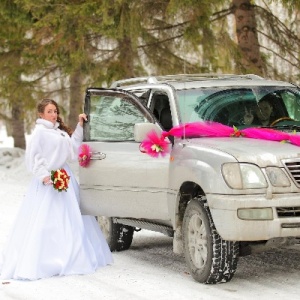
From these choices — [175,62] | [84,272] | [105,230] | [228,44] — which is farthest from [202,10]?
[84,272]

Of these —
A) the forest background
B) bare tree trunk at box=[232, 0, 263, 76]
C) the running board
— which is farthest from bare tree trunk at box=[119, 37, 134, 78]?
the running board

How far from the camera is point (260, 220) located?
6590 millimetres

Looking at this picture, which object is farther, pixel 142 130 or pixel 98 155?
pixel 98 155

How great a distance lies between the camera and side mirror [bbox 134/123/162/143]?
24.6 feet

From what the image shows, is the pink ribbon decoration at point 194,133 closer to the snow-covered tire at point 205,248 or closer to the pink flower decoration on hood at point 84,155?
the snow-covered tire at point 205,248

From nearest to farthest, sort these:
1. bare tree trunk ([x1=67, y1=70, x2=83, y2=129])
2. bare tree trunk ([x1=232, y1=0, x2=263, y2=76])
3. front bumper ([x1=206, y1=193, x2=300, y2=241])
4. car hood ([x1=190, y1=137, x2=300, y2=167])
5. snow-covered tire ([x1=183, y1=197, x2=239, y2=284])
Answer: front bumper ([x1=206, y1=193, x2=300, y2=241]) < car hood ([x1=190, y1=137, x2=300, y2=167]) < snow-covered tire ([x1=183, y1=197, x2=239, y2=284]) < bare tree trunk ([x1=232, y1=0, x2=263, y2=76]) < bare tree trunk ([x1=67, y1=70, x2=83, y2=129])

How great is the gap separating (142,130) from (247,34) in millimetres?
8652

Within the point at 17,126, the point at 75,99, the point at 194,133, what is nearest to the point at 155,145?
the point at 194,133

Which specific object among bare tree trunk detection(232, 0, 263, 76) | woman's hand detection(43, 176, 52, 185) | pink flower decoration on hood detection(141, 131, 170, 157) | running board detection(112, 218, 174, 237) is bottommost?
running board detection(112, 218, 174, 237)

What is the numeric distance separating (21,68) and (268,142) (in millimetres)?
14090

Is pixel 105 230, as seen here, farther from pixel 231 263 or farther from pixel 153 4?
pixel 153 4

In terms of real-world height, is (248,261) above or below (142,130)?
below

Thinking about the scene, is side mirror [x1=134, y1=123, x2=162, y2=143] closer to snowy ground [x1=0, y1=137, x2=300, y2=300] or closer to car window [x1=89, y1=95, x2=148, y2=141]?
car window [x1=89, y1=95, x2=148, y2=141]

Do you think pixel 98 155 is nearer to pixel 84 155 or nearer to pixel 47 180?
pixel 84 155
